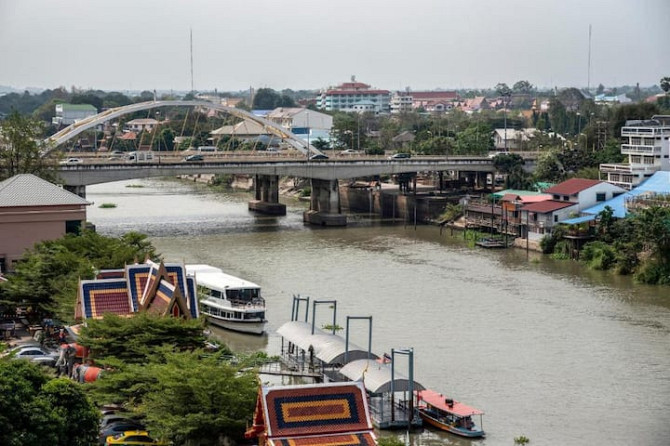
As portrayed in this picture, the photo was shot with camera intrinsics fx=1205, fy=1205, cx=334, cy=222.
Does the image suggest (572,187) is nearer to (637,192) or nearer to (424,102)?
(637,192)

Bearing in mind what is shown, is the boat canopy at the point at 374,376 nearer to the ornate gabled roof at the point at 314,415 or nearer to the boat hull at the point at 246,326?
A: the ornate gabled roof at the point at 314,415

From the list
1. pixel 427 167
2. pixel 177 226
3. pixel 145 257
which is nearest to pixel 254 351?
pixel 145 257

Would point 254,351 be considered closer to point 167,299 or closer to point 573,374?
point 167,299

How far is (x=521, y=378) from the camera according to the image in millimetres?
24734

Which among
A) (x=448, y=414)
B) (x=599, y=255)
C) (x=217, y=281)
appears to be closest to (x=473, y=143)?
(x=599, y=255)

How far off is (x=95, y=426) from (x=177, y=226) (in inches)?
1307

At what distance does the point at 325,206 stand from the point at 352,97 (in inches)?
4151

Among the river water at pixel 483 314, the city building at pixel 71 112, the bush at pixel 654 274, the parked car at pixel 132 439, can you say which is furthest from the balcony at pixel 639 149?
the city building at pixel 71 112

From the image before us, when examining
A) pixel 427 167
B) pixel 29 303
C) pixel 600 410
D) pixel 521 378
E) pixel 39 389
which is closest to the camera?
pixel 39 389

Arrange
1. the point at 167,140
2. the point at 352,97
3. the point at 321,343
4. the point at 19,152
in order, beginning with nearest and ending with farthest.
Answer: the point at 321,343
the point at 19,152
the point at 167,140
the point at 352,97

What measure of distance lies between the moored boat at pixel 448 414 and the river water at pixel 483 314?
0.65ft

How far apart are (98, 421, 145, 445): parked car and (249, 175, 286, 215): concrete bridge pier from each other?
1523 inches

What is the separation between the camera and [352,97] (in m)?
159

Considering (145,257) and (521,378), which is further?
(145,257)
